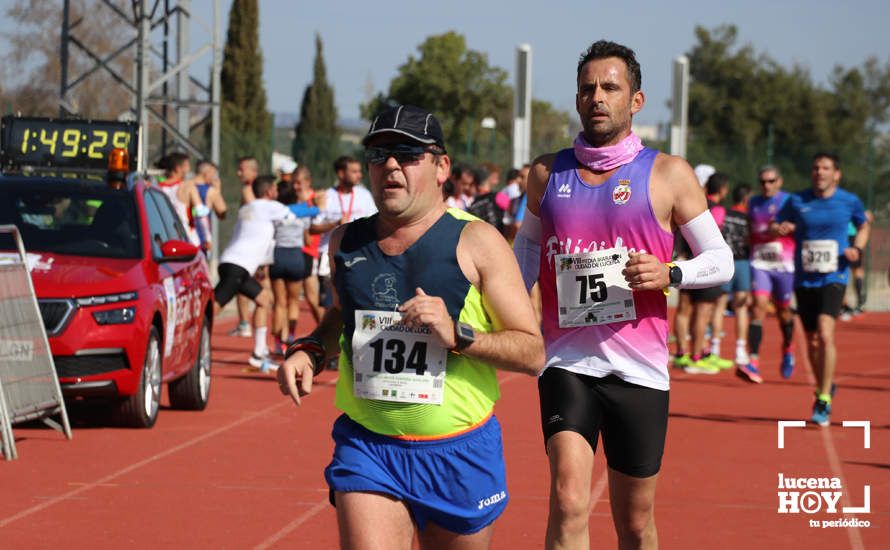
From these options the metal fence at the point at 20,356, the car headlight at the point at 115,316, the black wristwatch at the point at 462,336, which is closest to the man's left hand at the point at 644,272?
the black wristwatch at the point at 462,336

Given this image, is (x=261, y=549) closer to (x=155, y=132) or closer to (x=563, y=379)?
(x=563, y=379)

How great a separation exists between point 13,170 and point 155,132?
39842mm

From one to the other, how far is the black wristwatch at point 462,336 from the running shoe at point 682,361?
12538mm

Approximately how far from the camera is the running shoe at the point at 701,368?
55.0 ft

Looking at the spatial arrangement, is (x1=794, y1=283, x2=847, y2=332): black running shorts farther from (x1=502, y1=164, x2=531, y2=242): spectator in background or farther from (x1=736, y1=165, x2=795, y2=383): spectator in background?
(x1=502, y1=164, x2=531, y2=242): spectator in background

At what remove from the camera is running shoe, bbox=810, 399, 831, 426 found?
12.1 meters

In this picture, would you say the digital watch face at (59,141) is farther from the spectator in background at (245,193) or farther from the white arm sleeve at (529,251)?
the white arm sleeve at (529,251)

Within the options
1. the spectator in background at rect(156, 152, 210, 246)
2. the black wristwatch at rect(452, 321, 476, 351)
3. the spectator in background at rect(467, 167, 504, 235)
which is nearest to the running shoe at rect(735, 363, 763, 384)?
the spectator in background at rect(467, 167, 504, 235)

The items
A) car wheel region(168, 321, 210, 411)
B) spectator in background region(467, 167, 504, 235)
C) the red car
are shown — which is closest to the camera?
the red car

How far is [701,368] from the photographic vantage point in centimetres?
1684

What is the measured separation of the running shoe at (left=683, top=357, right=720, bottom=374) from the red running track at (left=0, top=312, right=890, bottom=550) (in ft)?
7.13

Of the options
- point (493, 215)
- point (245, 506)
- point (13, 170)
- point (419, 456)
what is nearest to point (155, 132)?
point (493, 215)

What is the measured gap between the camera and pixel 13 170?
42.1ft

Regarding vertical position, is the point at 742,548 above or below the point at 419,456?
below
